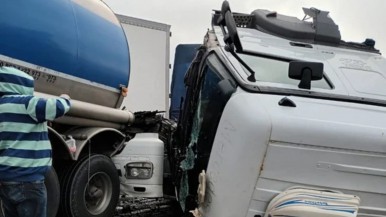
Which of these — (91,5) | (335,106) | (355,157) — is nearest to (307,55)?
(335,106)

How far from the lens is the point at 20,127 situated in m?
3.27

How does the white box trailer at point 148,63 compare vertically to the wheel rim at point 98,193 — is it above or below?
above

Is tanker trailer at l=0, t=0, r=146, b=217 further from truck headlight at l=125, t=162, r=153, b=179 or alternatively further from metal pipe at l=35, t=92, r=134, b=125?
truck headlight at l=125, t=162, r=153, b=179

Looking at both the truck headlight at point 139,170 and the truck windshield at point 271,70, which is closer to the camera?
the truck windshield at point 271,70

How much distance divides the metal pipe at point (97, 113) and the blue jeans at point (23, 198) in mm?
1065

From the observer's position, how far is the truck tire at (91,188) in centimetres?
454

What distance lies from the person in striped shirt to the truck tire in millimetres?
1160

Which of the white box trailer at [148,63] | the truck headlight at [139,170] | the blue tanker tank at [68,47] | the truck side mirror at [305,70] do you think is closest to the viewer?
the truck side mirror at [305,70]

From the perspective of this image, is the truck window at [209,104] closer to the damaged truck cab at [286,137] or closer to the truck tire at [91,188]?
the damaged truck cab at [286,137]

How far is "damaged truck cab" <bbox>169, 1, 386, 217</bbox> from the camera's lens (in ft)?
10.3

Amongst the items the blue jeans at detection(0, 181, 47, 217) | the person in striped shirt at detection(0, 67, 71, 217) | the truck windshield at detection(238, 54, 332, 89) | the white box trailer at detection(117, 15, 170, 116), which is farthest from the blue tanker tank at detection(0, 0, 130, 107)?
the white box trailer at detection(117, 15, 170, 116)

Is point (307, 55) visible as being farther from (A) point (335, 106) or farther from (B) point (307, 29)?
(A) point (335, 106)

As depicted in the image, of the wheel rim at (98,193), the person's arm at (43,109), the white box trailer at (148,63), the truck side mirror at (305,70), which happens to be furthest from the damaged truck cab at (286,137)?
the white box trailer at (148,63)

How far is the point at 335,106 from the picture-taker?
339 cm
